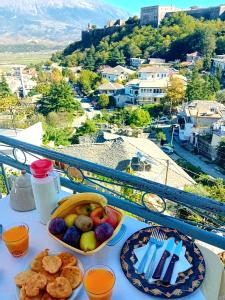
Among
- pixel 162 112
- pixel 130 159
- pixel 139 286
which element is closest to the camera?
pixel 139 286

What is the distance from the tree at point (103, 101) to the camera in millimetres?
31062

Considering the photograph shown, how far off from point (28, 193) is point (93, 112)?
28.7 metres

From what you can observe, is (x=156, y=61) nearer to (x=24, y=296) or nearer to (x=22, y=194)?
(x=22, y=194)

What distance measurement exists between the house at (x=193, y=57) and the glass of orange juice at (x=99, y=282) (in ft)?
143

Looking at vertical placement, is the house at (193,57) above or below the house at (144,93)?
above

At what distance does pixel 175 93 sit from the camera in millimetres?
28625

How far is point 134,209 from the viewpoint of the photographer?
61.2 inches

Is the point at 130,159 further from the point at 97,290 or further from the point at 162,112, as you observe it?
the point at 162,112

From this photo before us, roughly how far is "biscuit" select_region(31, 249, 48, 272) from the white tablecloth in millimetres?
77

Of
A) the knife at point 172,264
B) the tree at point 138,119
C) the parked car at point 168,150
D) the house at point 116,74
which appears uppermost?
the knife at point 172,264

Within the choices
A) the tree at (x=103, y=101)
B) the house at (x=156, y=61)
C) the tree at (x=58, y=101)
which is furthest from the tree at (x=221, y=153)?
the house at (x=156, y=61)

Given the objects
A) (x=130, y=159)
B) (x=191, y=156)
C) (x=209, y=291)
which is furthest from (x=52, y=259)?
(x=191, y=156)

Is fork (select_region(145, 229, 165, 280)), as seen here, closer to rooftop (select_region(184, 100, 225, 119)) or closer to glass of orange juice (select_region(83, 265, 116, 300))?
glass of orange juice (select_region(83, 265, 116, 300))

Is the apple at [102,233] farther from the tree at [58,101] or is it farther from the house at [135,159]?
the tree at [58,101]
